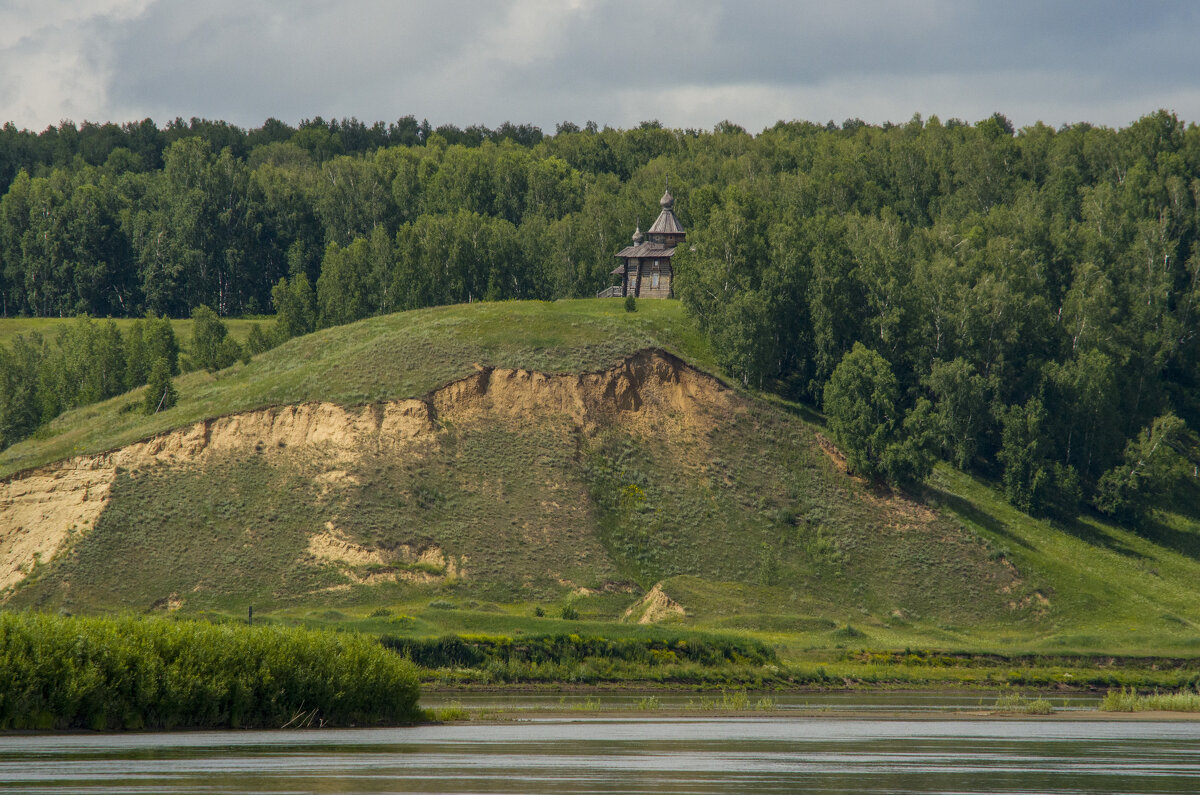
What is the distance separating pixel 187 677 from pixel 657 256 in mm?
86235

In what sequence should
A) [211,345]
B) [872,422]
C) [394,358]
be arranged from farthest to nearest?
[211,345] < [394,358] < [872,422]

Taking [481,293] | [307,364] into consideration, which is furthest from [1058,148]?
[307,364]

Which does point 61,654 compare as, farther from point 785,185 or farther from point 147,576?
point 785,185

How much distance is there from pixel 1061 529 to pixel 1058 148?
181 feet

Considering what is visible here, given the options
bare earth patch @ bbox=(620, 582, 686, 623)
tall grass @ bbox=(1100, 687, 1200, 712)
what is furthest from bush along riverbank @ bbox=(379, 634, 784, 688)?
tall grass @ bbox=(1100, 687, 1200, 712)

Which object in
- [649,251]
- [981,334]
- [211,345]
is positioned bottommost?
[211,345]

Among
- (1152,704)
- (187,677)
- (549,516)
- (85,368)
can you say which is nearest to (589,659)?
(549,516)

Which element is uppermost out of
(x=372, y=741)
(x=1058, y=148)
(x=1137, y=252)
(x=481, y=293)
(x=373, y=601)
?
(x=1058, y=148)

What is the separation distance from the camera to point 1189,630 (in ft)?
270

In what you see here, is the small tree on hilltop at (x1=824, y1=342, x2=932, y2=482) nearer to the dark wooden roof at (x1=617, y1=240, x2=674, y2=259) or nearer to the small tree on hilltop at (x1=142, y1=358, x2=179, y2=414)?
the dark wooden roof at (x1=617, y1=240, x2=674, y2=259)

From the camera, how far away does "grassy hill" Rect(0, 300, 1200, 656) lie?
254ft

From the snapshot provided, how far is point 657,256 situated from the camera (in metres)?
117

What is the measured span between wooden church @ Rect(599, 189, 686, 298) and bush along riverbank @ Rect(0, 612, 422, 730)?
79399 mm

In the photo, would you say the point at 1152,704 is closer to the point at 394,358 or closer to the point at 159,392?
the point at 394,358
